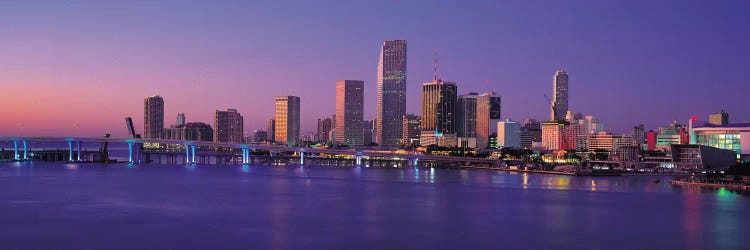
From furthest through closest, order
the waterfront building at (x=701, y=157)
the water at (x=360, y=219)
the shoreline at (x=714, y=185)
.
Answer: the waterfront building at (x=701, y=157) < the shoreline at (x=714, y=185) < the water at (x=360, y=219)

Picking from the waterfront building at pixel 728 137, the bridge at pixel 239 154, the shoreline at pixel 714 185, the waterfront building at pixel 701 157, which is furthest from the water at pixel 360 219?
the bridge at pixel 239 154

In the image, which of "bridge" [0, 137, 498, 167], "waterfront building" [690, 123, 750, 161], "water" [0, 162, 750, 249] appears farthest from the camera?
"bridge" [0, 137, 498, 167]

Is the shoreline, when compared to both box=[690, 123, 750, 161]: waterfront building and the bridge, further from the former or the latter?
the bridge

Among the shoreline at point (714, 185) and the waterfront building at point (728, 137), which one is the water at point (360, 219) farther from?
the waterfront building at point (728, 137)

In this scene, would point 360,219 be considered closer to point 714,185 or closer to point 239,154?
point 714,185

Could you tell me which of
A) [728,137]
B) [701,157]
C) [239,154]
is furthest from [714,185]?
[239,154]

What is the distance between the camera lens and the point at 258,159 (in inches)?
6068

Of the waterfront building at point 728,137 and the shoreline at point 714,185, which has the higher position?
the waterfront building at point 728,137

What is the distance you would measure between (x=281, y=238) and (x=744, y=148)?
8545 centimetres

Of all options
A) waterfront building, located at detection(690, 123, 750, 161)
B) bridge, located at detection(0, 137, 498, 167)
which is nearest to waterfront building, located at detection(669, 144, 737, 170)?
waterfront building, located at detection(690, 123, 750, 161)

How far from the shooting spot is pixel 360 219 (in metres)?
34.4

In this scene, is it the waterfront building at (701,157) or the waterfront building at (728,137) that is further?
the waterfront building at (728,137)

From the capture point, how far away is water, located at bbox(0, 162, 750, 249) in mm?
27594

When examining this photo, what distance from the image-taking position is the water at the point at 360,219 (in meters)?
27.6
